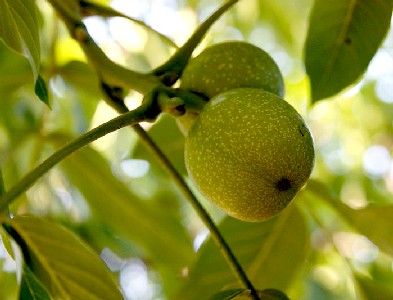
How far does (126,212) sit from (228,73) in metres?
0.62

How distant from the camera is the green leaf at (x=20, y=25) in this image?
1.06 meters

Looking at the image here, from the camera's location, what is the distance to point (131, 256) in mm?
2031

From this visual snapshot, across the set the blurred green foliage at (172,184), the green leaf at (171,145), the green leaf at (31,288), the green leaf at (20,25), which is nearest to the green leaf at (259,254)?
the blurred green foliage at (172,184)

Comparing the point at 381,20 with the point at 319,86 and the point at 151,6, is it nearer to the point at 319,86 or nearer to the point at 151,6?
the point at 319,86

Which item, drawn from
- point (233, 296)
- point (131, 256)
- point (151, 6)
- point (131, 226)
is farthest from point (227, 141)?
point (151, 6)

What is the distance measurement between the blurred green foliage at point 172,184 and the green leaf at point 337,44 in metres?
0.02

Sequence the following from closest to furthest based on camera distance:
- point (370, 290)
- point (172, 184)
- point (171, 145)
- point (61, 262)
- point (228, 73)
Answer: point (61, 262) → point (228, 73) → point (370, 290) → point (171, 145) → point (172, 184)

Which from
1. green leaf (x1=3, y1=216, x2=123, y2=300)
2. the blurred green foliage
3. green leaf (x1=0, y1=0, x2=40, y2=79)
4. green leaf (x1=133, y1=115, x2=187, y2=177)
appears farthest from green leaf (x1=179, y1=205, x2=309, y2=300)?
green leaf (x1=0, y1=0, x2=40, y2=79)

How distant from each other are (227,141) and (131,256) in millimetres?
1023

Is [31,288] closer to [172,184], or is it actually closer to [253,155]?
[253,155]

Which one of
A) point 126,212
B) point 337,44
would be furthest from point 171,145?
point 337,44

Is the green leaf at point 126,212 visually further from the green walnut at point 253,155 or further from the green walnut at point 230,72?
the green walnut at point 253,155

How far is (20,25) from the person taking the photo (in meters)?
1.07

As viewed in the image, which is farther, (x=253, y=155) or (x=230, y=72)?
(x=230, y=72)
